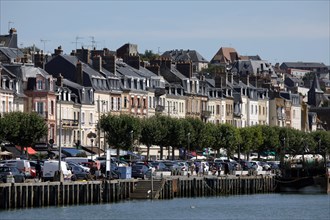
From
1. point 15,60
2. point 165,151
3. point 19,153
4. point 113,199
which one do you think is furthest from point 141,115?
point 113,199

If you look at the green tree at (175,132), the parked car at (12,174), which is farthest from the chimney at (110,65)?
the parked car at (12,174)

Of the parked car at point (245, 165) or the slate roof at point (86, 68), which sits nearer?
the parked car at point (245, 165)

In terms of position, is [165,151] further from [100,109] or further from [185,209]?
[185,209]

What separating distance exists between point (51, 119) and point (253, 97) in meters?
60.5

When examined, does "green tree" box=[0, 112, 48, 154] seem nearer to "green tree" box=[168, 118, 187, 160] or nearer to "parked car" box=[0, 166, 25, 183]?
"parked car" box=[0, 166, 25, 183]

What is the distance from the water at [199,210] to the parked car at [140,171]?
3.06 meters

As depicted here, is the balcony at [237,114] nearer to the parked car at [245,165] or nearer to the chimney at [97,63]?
the chimney at [97,63]

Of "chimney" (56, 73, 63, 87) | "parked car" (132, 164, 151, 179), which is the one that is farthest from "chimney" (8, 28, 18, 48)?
"parked car" (132, 164, 151, 179)

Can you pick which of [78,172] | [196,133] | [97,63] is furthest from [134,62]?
[78,172]

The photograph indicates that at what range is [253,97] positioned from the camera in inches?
7367

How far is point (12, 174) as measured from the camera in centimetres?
8894

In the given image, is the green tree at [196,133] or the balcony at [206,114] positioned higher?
the balcony at [206,114]

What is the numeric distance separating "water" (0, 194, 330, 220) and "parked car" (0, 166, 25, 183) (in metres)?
3.34

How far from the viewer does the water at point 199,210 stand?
277 ft
